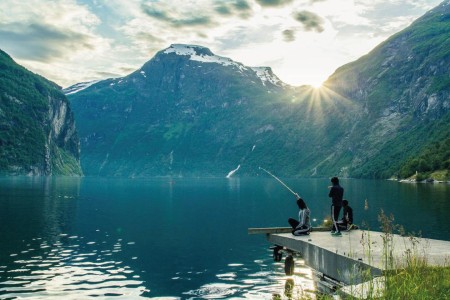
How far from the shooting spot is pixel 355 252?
19.8 m

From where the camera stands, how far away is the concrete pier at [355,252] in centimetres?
1622

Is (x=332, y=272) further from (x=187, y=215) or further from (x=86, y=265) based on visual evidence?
(x=187, y=215)

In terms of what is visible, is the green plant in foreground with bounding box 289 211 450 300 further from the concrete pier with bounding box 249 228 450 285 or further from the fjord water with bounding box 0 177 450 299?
A: the fjord water with bounding box 0 177 450 299

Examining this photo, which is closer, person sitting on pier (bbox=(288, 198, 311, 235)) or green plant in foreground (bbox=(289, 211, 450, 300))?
green plant in foreground (bbox=(289, 211, 450, 300))

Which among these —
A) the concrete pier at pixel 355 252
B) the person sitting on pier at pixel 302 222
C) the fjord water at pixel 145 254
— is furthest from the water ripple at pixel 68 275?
the concrete pier at pixel 355 252

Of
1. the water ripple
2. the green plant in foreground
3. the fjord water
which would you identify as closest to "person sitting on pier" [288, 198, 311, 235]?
the fjord water

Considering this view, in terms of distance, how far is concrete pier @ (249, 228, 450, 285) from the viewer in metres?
16.2

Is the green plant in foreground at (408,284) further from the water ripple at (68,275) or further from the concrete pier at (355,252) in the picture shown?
the water ripple at (68,275)

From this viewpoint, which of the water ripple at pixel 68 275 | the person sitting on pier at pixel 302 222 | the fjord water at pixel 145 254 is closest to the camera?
the water ripple at pixel 68 275

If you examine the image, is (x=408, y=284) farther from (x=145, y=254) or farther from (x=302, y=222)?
(x=145, y=254)

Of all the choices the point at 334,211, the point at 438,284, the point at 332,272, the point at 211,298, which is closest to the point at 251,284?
the point at 211,298

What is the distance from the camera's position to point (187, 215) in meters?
75.4

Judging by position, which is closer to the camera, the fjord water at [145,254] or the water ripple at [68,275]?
the water ripple at [68,275]

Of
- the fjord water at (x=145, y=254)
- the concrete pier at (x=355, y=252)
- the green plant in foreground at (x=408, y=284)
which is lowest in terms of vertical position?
the fjord water at (x=145, y=254)
